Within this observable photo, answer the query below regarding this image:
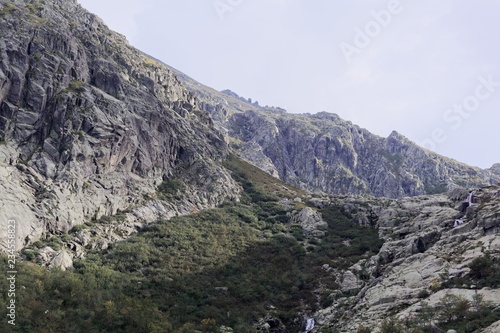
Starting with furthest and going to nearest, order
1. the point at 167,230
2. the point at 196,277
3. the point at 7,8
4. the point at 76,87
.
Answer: the point at 7,8 < the point at 76,87 < the point at 167,230 < the point at 196,277

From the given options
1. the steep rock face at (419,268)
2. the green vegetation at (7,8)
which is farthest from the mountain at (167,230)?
the green vegetation at (7,8)

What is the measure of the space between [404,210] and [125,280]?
54376 mm

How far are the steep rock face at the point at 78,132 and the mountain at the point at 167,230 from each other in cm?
29

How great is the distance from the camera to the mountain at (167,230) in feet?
134

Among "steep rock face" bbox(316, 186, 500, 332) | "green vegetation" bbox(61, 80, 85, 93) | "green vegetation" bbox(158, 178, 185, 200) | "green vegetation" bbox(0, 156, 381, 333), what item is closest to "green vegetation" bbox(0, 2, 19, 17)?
"green vegetation" bbox(61, 80, 85, 93)

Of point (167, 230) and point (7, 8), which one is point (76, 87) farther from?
point (167, 230)

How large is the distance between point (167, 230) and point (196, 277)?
1503cm

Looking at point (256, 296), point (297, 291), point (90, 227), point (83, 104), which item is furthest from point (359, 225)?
point (83, 104)

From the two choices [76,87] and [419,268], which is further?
[76,87]

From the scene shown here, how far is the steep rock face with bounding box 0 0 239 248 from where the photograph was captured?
59344mm

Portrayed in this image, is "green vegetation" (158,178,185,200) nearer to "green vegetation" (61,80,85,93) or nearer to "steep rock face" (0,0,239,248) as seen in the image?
"steep rock face" (0,0,239,248)

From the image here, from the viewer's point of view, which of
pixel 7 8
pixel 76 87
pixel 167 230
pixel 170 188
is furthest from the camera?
pixel 170 188

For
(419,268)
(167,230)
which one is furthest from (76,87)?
(419,268)

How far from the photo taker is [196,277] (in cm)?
5944
